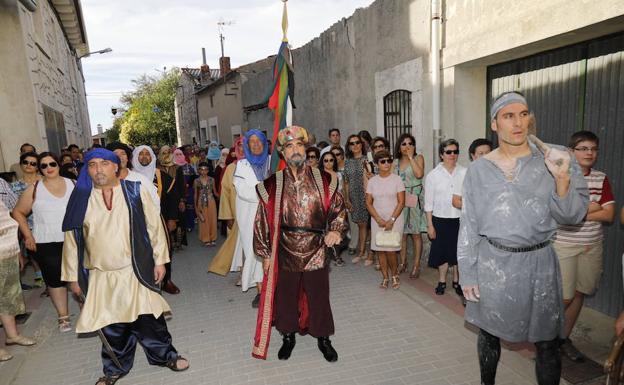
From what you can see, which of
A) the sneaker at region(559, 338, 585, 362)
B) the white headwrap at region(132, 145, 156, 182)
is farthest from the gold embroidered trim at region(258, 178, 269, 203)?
the sneaker at region(559, 338, 585, 362)

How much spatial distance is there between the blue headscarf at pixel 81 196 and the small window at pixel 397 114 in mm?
5121

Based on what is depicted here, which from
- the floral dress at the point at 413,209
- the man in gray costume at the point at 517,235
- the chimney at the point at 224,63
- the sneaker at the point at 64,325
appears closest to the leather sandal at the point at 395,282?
the floral dress at the point at 413,209

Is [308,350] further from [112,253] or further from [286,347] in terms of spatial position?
[112,253]

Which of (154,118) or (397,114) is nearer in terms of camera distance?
(397,114)

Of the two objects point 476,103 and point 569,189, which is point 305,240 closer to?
point 569,189

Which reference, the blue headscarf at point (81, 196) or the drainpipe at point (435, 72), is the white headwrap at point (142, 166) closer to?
the blue headscarf at point (81, 196)

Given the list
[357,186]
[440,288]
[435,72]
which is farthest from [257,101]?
[440,288]

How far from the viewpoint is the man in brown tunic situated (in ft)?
11.3

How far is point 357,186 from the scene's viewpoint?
241 inches

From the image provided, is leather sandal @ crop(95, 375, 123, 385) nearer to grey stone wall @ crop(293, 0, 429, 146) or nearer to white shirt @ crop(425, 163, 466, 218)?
white shirt @ crop(425, 163, 466, 218)

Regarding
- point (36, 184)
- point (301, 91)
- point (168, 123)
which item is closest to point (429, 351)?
point (36, 184)

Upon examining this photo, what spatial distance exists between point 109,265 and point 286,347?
5.56 ft

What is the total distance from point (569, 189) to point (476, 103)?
12.7ft

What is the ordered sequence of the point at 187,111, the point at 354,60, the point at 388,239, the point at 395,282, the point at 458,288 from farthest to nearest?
the point at 187,111 < the point at 354,60 < the point at 395,282 < the point at 388,239 < the point at 458,288
